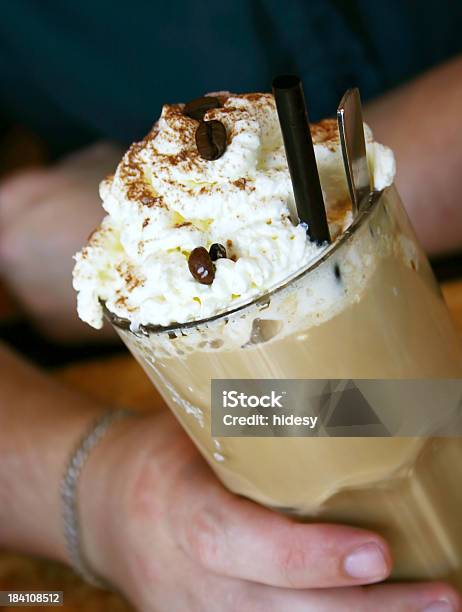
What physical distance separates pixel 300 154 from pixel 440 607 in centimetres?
47

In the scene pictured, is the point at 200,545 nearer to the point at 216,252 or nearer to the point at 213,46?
the point at 216,252

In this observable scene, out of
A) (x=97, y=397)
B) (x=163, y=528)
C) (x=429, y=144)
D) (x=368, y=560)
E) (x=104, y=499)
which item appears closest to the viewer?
(x=368, y=560)

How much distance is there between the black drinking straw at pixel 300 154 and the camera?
1.82 feet

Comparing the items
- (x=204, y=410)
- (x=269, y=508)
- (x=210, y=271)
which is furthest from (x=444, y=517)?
(x=210, y=271)

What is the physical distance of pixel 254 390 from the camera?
0.67 m

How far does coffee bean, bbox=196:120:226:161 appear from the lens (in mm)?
659

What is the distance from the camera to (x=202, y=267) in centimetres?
60

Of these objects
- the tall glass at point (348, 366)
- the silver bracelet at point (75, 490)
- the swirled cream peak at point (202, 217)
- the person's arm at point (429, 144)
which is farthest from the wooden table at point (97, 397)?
the swirled cream peak at point (202, 217)

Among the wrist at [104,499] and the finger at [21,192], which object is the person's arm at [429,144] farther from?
the finger at [21,192]

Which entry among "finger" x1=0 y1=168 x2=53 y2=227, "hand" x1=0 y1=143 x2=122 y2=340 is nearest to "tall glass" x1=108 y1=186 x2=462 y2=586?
"hand" x1=0 y1=143 x2=122 y2=340

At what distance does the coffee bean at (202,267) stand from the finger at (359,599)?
0.38m

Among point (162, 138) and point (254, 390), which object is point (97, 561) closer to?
point (254, 390)

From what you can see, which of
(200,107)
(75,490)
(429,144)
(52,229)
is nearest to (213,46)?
(429,144)

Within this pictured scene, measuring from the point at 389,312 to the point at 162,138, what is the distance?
271mm
